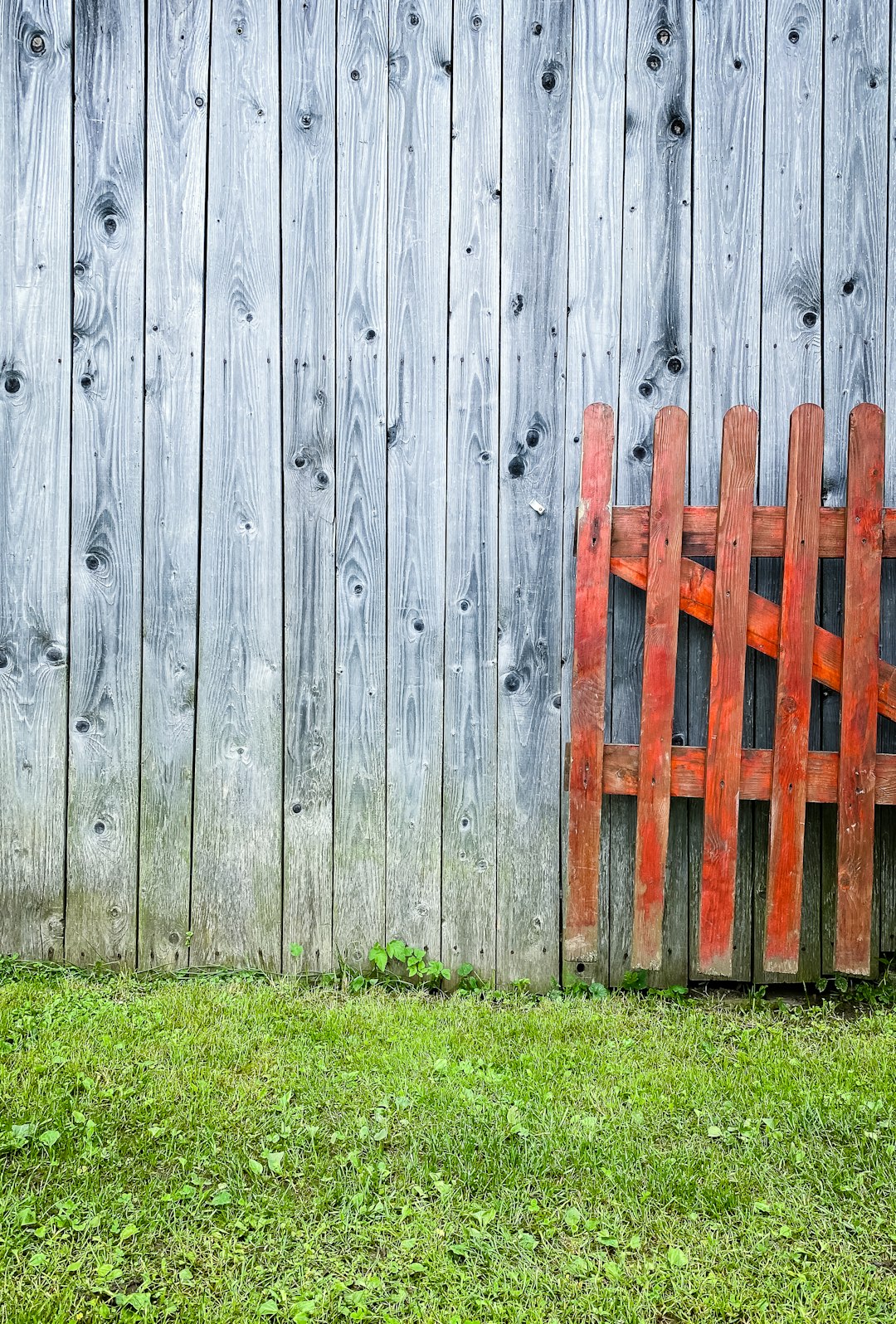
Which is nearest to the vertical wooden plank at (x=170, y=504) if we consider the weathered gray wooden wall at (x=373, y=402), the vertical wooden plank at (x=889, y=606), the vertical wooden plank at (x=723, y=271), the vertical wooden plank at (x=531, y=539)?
the weathered gray wooden wall at (x=373, y=402)

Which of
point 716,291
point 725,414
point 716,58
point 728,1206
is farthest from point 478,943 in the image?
point 716,58

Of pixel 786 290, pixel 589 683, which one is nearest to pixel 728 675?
pixel 589 683

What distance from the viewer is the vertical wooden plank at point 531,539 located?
A: 2.86 m

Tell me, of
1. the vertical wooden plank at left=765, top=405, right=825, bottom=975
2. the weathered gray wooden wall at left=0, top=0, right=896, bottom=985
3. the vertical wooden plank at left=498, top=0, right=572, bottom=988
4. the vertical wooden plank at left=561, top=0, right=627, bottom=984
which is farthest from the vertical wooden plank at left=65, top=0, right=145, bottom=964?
the vertical wooden plank at left=765, top=405, right=825, bottom=975

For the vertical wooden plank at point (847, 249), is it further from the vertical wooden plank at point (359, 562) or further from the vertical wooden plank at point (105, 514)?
the vertical wooden plank at point (105, 514)

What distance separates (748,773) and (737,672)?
32 centimetres

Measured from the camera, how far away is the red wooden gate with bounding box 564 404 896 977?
2.63 metres

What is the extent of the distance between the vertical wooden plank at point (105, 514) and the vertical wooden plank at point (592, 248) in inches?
57.8

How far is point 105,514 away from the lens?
2.93 m

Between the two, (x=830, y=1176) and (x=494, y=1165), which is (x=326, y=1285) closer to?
(x=494, y=1165)

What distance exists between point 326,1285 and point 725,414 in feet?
8.20

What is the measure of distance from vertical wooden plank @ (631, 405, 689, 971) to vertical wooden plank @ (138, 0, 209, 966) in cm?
152

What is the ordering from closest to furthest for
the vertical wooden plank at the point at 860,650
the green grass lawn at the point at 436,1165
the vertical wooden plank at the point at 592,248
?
1. the green grass lawn at the point at 436,1165
2. the vertical wooden plank at the point at 860,650
3. the vertical wooden plank at the point at 592,248

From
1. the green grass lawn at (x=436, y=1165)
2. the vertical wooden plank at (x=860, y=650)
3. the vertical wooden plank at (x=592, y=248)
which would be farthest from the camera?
the vertical wooden plank at (x=592, y=248)
